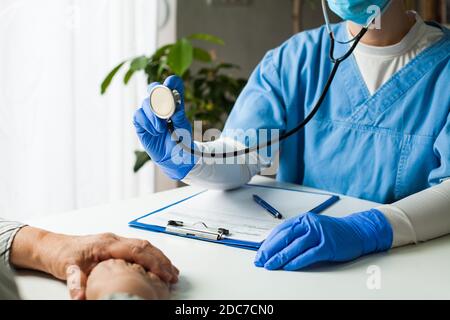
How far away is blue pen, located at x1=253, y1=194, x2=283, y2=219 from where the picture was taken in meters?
0.98

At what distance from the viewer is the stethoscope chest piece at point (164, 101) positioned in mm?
922

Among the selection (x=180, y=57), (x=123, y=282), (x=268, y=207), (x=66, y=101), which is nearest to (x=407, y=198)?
A: (x=268, y=207)

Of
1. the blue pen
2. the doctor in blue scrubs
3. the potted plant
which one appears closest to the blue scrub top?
the doctor in blue scrubs

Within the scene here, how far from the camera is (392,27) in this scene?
1.21 meters

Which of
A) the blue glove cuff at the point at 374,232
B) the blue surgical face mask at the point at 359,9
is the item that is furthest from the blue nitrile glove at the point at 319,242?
the blue surgical face mask at the point at 359,9

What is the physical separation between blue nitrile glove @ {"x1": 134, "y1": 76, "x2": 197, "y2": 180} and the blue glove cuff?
0.34 meters

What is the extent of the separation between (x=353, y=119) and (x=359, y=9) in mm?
239

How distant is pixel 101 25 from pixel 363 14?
97 centimetres

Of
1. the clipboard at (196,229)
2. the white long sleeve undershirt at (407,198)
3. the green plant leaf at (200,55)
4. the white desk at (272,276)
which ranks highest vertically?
the green plant leaf at (200,55)

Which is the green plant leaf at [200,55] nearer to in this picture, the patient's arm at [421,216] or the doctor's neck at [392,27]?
the doctor's neck at [392,27]

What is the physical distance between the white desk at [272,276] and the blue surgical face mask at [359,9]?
0.49 meters

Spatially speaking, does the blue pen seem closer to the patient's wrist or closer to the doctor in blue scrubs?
the doctor in blue scrubs

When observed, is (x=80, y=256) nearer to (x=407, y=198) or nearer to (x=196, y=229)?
(x=196, y=229)

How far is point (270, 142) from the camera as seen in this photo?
4.03 feet
